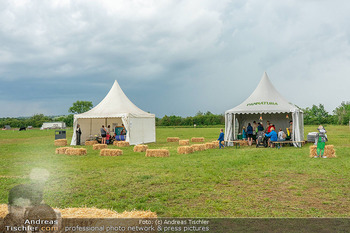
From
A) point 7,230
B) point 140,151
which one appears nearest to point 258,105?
point 140,151

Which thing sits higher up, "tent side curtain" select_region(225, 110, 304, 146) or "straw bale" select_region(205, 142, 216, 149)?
"tent side curtain" select_region(225, 110, 304, 146)

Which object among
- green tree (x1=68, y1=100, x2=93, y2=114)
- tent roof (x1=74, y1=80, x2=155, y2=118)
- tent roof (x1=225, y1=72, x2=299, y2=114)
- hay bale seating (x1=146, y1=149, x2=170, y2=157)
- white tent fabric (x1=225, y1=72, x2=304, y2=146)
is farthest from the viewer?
green tree (x1=68, y1=100, x2=93, y2=114)

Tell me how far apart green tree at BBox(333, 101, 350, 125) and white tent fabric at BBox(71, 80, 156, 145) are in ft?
226

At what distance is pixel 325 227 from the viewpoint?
435 centimetres

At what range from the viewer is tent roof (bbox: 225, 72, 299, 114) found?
17844mm

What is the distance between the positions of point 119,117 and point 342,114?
7674cm

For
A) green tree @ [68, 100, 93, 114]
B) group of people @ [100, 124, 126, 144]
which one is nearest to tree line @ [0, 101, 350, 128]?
green tree @ [68, 100, 93, 114]

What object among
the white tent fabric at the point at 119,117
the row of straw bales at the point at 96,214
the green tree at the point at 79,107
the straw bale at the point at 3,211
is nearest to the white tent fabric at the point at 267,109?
the white tent fabric at the point at 119,117

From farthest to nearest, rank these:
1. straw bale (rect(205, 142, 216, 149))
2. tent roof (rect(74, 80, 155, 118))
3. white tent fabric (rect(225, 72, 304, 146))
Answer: tent roof (rect(74, 80, 155, 118)) < white tent fabric (rect(225, 72, 304, 146)) < straw bale (rect(205, 142, 216, 149))

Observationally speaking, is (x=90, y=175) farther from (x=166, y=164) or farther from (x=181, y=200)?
(x=181, y=200)

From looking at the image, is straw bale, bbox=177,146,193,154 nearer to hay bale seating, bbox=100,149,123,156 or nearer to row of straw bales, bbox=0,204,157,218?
hay bale seating, bbox=100,149,123,156

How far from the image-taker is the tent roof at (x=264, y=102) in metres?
17.8

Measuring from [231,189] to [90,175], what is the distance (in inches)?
162

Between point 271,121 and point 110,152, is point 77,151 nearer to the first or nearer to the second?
point 110,152
